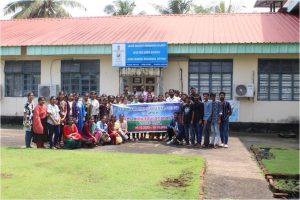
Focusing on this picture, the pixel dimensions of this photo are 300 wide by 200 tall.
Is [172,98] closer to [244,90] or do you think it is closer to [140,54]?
[140,54]

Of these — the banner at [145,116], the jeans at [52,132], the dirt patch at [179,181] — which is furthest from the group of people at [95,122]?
the dirt patch at [179,181]

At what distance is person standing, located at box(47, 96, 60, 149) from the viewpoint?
10.9 m

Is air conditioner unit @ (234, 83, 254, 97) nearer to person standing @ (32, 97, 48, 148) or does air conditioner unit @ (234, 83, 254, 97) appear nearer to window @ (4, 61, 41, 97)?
person standing @ (32, 97, 48, 148)

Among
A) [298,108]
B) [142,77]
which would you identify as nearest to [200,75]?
[142,77]

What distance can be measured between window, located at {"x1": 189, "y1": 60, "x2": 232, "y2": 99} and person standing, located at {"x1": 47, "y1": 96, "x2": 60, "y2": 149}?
6.90 metres

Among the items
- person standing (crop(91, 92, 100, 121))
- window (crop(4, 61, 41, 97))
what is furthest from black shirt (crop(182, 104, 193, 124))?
window (crop(4, 61, 41, 97))

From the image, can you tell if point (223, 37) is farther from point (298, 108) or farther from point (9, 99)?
point (9, 99)

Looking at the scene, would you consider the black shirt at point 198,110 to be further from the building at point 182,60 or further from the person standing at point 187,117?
the building at point 182,60

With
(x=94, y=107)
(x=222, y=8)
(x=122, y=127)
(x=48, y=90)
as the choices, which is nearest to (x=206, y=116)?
(x=122, y=127)

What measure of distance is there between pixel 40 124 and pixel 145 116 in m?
3.69

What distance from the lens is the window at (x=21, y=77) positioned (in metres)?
18.1

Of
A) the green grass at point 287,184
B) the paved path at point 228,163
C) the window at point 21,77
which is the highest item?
the window at point 21,77

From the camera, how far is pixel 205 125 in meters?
11.7

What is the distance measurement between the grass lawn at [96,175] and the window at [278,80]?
7.71m
